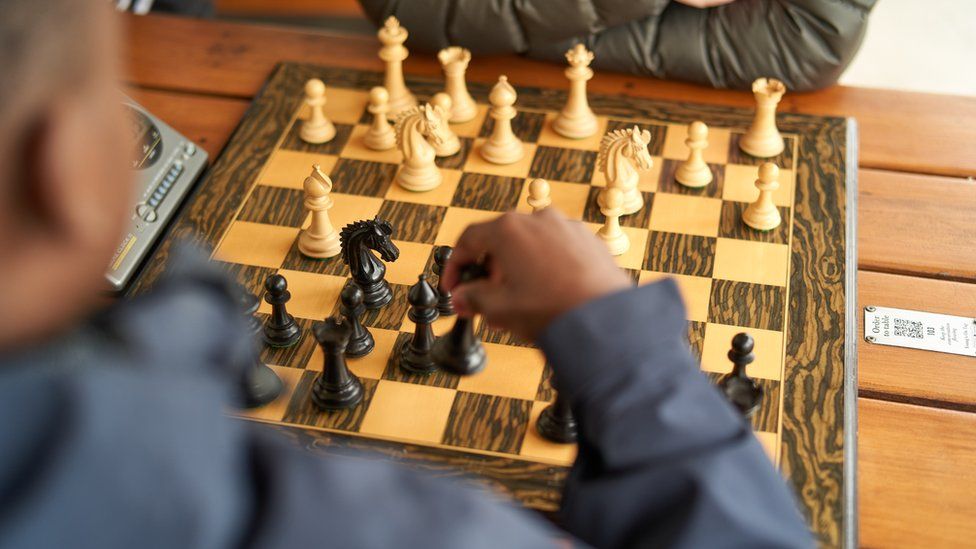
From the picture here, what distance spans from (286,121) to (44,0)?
144 centimetres

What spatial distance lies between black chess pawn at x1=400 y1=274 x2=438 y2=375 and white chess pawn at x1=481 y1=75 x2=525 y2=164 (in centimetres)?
51

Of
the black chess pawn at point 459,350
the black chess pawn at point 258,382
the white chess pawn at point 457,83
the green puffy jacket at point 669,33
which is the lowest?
the black chess pawn at point 258,382

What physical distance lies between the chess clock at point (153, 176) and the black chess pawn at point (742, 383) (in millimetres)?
966

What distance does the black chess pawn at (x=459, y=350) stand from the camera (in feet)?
4.89

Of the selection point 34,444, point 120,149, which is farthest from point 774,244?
point 34,444

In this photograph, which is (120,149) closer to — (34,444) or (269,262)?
(34,444)

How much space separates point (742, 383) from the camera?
1.45 meters

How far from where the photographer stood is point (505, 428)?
147 centimetres

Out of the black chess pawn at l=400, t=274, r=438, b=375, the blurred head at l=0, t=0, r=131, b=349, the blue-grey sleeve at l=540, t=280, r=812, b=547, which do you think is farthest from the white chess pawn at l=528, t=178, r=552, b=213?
the blurred head at l=0, t=0, r=131, b=349

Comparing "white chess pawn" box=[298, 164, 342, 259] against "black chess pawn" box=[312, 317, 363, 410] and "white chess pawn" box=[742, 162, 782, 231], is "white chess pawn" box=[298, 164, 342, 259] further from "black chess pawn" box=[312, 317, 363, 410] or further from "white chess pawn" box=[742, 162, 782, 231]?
"white chess pawn" box=[742, 162, 782, 231]

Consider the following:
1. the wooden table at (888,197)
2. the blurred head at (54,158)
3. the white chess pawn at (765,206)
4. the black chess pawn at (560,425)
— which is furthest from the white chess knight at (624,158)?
the blurred head at (54,158)

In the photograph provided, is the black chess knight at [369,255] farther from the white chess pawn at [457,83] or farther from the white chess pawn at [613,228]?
the white chess pawn at [457,83]

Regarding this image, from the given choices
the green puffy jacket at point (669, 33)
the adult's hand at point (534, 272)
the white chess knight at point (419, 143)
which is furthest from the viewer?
the green puffy jacket at point (669, 33)

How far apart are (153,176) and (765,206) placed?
108 cm
